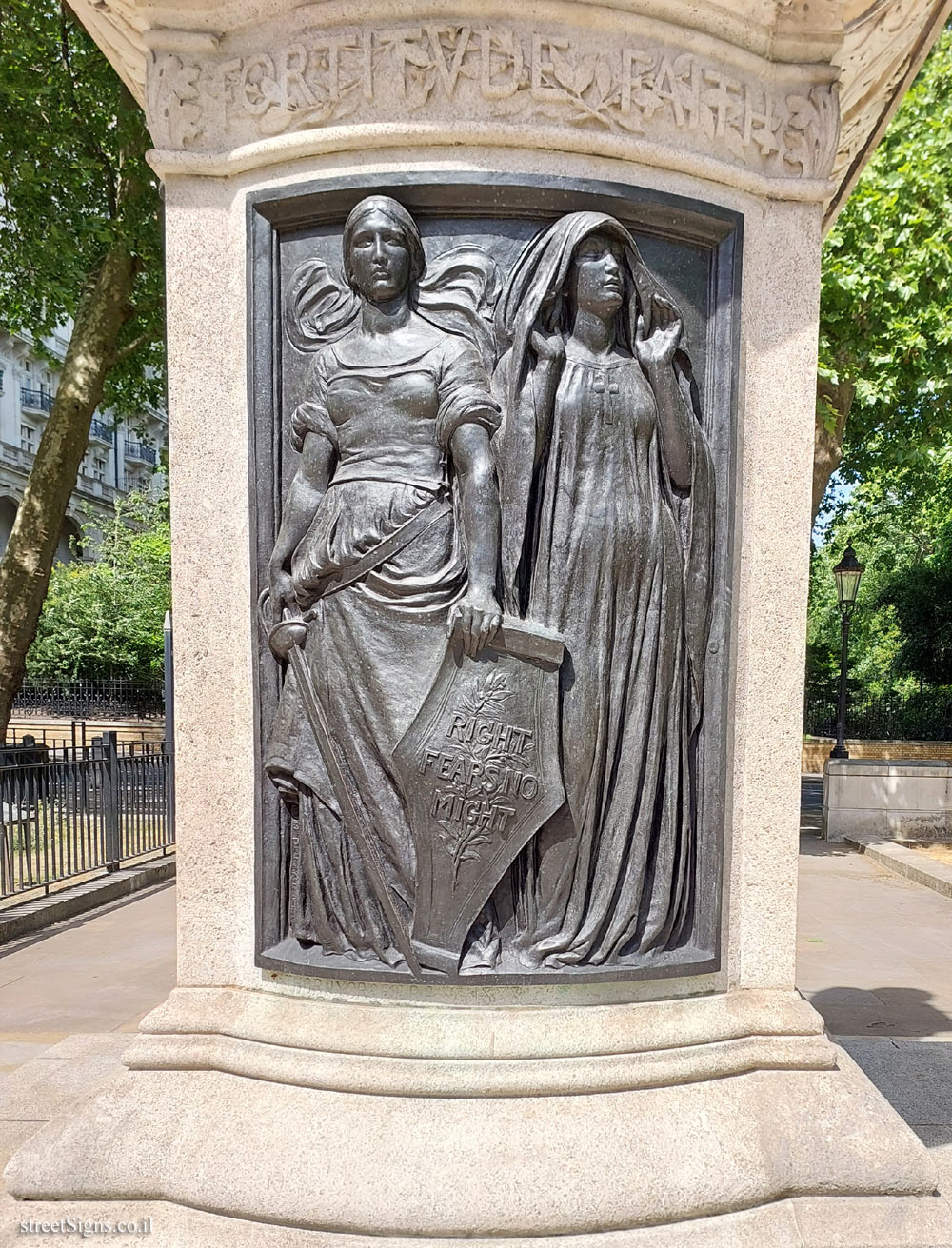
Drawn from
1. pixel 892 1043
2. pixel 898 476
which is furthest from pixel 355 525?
pixel 898 476

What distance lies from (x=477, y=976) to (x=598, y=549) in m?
1.45

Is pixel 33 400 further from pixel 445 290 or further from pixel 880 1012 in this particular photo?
pixel 445 290

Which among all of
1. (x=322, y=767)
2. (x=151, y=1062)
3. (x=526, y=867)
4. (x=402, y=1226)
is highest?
(x=322, y=767)

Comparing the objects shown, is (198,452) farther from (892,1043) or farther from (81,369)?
(81,369)

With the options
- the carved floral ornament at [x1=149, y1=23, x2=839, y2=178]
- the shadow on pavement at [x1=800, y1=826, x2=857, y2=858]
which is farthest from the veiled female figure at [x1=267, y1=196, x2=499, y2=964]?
the shadow on pavement at [x1=800, y1=826, x2=857, y2=858]

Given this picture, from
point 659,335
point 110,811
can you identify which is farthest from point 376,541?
point 110,811

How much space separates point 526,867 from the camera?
127 inches

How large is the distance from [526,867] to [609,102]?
8.32 feet

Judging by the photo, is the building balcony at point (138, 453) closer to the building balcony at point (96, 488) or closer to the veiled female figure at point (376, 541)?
the building balcony at point (96, 488)

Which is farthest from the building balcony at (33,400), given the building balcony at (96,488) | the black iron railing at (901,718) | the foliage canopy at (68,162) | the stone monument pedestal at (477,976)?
the stone monument pedestal at (477,976)

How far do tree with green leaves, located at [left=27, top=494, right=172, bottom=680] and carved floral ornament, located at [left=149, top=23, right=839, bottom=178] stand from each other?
107 ft

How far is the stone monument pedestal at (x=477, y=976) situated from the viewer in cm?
287

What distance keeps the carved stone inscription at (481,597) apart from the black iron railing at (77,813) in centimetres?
739

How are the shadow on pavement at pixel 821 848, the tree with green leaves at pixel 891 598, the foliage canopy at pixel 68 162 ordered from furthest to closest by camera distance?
the tree with green leaves at pixel 891 598, the shadow on pavement at pixel 821 848, the foliage canopy at pixel 68 162
